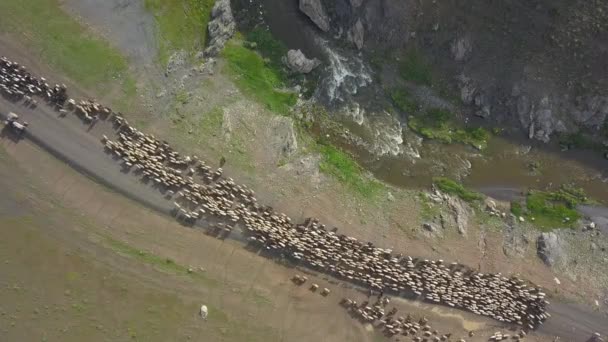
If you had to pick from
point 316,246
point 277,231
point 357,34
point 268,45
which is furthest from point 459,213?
point 268,45

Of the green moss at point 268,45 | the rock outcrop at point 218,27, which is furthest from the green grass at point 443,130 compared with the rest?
the rock outcrop at point 218,27

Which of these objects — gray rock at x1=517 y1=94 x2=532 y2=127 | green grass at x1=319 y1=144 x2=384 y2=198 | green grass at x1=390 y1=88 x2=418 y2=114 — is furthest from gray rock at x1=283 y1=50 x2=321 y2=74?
gray rock at x1=517 y1=94 x2=532 y2=127

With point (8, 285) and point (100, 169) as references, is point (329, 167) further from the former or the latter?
point (8, 285)

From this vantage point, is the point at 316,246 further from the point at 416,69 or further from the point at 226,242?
the point at 416,69

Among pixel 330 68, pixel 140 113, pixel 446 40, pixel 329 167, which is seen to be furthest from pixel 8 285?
pixel 446 40

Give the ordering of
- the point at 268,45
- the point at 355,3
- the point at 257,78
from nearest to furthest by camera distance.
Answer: the point at 355,3 < the point at 257,78 < the point at 268,45

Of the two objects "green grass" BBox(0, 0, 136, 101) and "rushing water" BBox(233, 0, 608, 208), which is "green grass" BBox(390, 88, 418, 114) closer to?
"rushing water" BBox(233, 0, 608, 208)

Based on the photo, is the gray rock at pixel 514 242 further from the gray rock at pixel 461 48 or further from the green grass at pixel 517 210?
the gray rock at pixel 461 48
